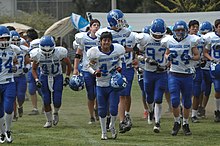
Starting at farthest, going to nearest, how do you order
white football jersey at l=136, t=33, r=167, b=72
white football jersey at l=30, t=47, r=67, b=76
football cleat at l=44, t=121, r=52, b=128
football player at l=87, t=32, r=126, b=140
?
1. football cleat at l=44, t=121, r=52, b=128
2. white football jersey at l=30, t=47, r=67, b=76
3. white football jersey at l=136, t=33, r=167, b=72
4. football player at l=87, t=32, r=126, b=140

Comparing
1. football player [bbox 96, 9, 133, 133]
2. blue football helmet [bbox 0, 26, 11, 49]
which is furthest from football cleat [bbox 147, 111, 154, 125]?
blue football helmet [bbox 0, 26, 11, 49]

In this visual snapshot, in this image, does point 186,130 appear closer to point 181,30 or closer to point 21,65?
point 181,30

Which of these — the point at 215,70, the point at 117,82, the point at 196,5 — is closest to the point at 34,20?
the point at 196,5

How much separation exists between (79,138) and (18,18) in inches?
1333

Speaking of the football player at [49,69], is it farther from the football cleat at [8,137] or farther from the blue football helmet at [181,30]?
the blue football helmet at [181,30]

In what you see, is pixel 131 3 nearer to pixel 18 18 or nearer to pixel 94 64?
pixel 18 18

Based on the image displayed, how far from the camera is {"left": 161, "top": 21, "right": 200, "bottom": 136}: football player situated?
11172 millimetres

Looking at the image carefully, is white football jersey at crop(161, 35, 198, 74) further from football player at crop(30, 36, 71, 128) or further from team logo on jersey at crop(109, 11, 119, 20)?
football player at crop(30, 36, 71, 128)

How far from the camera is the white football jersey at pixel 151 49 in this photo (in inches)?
472

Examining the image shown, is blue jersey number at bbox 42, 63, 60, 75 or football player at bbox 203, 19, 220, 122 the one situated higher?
football player at bbox 203, 19, 220, 122

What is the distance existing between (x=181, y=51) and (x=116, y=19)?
3.97 feet

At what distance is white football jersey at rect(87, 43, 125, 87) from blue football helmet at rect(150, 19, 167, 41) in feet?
3.69

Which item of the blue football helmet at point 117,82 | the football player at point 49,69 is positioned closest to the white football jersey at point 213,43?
the football player at point 49,69

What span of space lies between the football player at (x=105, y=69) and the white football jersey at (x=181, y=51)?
2.94 ft
